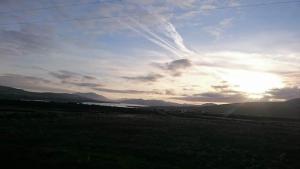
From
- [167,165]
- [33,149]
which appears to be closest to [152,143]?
[167,165]

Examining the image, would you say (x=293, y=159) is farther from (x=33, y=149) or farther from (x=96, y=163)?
(x=33, y=149)

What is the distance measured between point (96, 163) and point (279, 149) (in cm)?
2335

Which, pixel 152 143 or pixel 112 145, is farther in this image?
pixel 152 143

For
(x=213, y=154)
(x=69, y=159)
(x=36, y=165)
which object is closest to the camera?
(x=36, y=165)

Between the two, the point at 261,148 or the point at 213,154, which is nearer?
the point at 213,154

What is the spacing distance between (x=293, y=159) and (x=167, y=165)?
14.6 metres

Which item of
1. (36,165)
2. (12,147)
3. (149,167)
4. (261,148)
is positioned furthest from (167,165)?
(261,148)

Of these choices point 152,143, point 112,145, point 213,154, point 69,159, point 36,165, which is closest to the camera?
point 36,165

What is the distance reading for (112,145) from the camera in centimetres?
3500

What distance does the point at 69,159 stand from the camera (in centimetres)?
2681

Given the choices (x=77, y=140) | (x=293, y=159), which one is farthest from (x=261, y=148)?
(x=77, y=140)

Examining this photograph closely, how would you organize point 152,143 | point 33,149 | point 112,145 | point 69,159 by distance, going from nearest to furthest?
1. point 69,159
2. point 33,149
3. point 112,145
4. point 152,143

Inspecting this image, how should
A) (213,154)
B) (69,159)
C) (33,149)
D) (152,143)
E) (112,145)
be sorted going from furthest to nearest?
(152,143)
(112,145)
(213,154)
(33,149)
(69,159)

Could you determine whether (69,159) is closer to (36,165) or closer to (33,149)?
(36,165)
